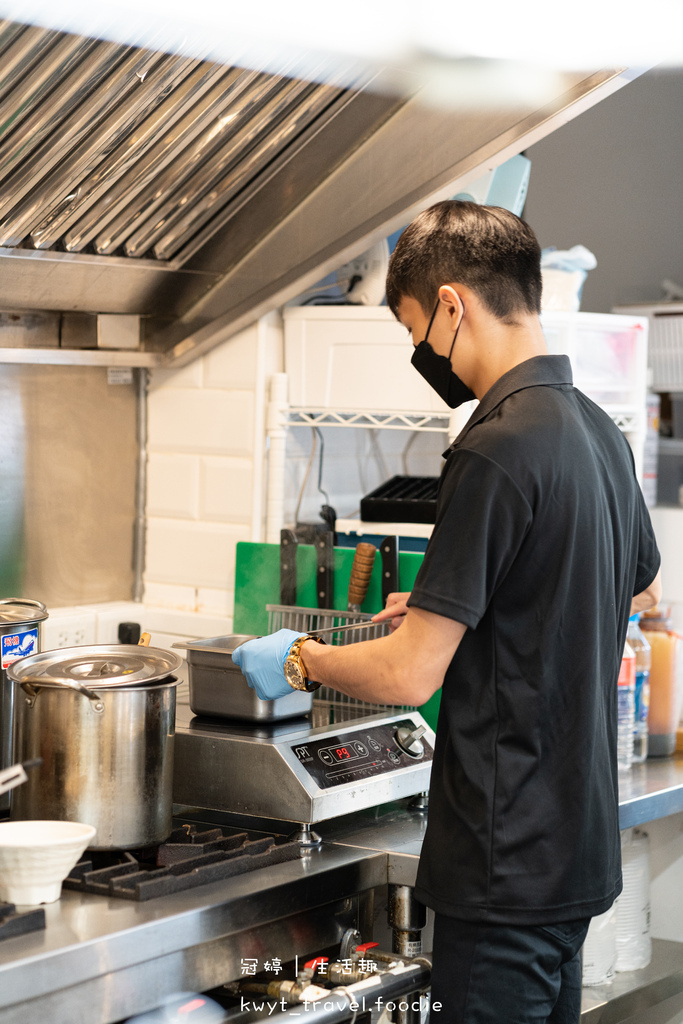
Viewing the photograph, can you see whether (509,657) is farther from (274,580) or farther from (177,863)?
(274,580)

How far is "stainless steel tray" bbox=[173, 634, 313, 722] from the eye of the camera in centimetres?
168

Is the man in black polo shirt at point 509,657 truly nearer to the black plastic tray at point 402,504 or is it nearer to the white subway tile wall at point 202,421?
the black plastic tray at point 402,504

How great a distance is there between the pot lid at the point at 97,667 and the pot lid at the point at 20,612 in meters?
0.11

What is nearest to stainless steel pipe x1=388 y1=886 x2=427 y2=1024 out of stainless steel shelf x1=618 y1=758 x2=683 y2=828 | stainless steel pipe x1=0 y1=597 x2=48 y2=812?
stainless steel shelf x1=618 y1=758 x2=683 y2=828

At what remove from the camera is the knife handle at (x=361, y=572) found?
2.04 metres

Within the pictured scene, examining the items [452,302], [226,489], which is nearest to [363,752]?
[452,302]

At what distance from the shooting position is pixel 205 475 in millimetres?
2385

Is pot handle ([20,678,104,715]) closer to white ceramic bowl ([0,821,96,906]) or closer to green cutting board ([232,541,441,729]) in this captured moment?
white ceramic bowl ([0,821,96,906])

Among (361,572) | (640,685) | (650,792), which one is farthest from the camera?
(640,685)

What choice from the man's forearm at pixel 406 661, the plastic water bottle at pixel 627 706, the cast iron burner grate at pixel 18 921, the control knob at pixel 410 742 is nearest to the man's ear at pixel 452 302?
the man's forearm at pixel 406 661

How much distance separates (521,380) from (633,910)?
1.19 meters

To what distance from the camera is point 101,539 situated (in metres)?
2.43

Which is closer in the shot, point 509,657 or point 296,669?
point 509,657

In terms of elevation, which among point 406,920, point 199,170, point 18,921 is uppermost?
point 199,170
